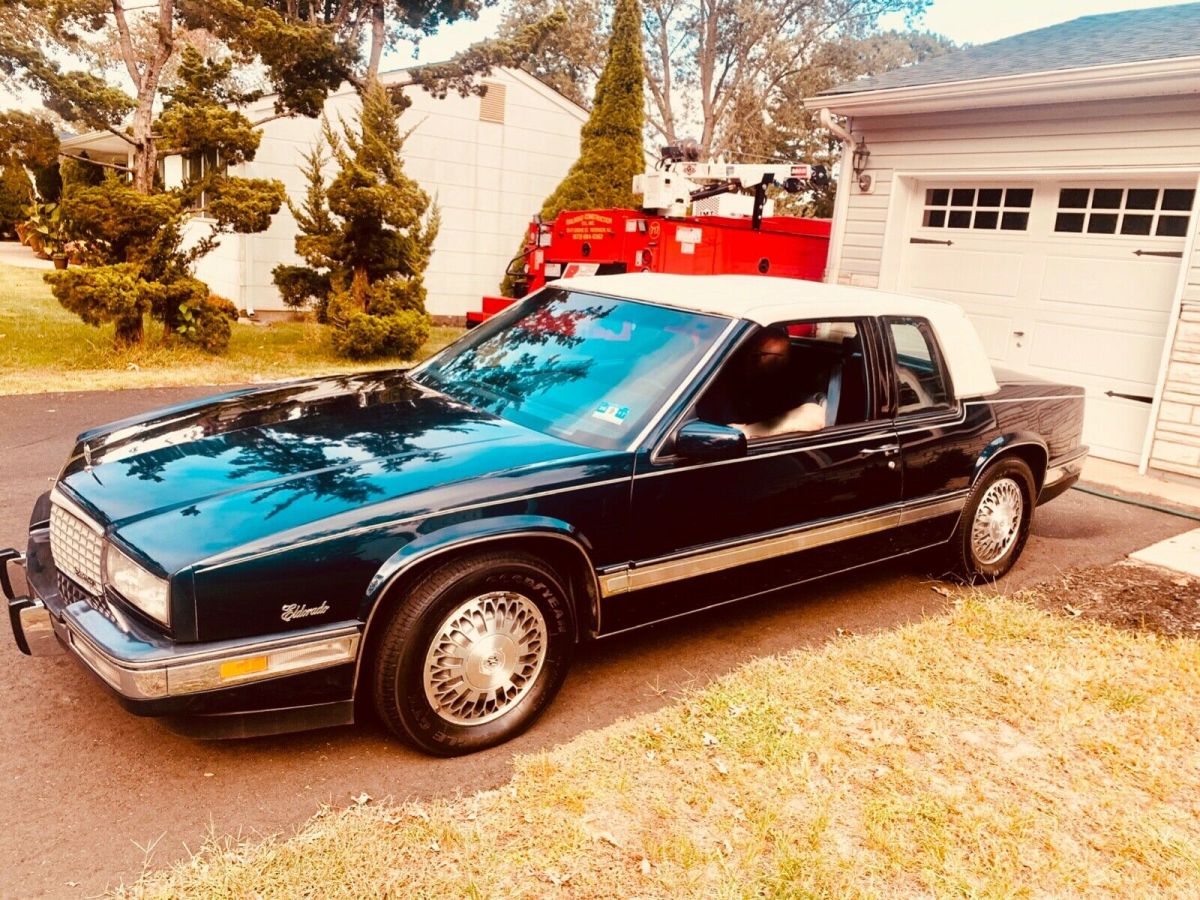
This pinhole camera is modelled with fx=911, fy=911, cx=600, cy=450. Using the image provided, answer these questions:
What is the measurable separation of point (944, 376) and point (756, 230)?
22.0ft

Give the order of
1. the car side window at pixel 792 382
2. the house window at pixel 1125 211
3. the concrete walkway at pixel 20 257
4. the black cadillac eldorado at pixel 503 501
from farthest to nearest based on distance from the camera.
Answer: the concrete walkway at pixel 20 257
the house window at pixel 1125 211
the car side window at pixel 792 382
the black cadillac eldorado at pixel 503 501

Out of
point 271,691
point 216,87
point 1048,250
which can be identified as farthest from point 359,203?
point 271,691

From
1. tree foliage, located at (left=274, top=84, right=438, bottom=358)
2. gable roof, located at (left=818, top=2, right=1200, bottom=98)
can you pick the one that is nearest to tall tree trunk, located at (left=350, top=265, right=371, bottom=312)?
tree foliage, located at (left=274, top=84, right=438, bottom=358)

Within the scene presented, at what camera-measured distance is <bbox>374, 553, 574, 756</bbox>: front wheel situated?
2.97 metres

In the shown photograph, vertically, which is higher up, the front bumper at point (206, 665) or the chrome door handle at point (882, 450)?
the chrome door handle at point (882, 450)

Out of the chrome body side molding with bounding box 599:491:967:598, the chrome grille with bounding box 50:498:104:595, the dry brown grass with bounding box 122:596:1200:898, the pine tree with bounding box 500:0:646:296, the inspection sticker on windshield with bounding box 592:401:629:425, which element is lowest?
the dry brown grass with bounding box 122:596:1200:898

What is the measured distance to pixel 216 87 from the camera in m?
11.8

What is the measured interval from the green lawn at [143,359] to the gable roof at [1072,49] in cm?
679

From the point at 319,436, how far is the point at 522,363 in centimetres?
103

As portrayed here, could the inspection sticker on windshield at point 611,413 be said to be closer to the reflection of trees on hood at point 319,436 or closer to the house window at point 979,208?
the reflection of trees on hood at point 319,436

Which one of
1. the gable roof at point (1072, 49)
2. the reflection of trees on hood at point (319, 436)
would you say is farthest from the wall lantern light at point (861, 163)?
the reflection of trees on hood at point (319, 436)

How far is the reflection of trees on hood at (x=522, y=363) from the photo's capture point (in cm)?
393

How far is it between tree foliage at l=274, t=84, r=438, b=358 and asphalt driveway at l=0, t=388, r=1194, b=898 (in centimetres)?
676

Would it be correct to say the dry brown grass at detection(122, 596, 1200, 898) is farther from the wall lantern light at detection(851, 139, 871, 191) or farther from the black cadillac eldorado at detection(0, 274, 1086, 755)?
the wall lantern light at detection(851, 139, 871, 191)
